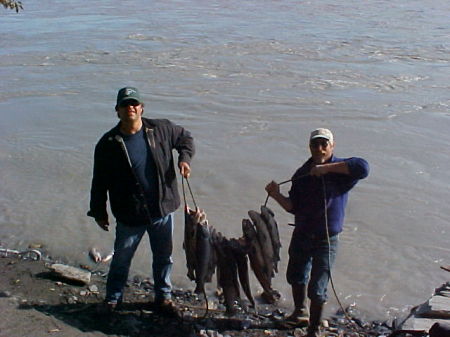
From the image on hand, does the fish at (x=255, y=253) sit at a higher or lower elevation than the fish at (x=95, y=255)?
higher

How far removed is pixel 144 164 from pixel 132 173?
0.41ft

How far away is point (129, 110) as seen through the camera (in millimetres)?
5473

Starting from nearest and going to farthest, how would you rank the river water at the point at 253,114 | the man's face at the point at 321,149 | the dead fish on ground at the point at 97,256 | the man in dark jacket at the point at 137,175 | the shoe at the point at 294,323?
the man's face at the point at 321,149 → the man in dark jacket at the point at 137,175 → the shoe at the point at 294,323 → the dead fish on ground at the point at 97,256 → the river water at the point at 253,114

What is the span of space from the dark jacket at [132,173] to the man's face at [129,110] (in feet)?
0.53

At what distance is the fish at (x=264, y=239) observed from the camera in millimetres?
5652

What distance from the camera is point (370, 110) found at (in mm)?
14539

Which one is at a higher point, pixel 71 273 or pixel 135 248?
pixel 135 248

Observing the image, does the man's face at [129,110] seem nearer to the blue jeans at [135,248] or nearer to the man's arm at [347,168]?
the blue jeans at [135,248]

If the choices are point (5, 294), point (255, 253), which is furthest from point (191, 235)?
point (5, 294)

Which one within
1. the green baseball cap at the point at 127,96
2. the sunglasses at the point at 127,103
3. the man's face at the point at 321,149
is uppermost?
the green baseball cap at the point at 127,96

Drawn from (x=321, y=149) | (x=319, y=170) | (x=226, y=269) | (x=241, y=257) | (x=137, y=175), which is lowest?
(x=226, y=269)

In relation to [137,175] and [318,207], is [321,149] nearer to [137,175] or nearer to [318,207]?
[318,207]

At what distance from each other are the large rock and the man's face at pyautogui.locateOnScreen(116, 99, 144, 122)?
7.43 feet

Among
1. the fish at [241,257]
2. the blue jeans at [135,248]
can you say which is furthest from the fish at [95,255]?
the fish at [241,257]
